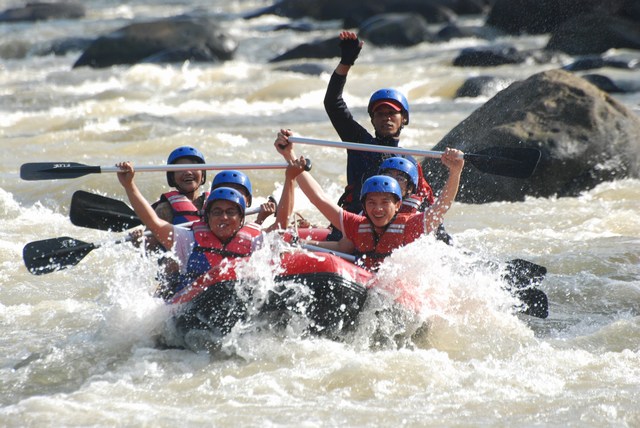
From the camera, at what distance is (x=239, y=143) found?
13562mm

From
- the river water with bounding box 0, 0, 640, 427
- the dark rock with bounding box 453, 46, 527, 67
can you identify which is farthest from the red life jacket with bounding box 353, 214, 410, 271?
the dark rock with bounding box 453, 46, 527, 67

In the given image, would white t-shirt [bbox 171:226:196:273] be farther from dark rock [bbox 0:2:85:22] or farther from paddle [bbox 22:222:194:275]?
dark rock [bbox 0:2:85:22]

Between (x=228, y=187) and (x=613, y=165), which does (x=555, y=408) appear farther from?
(x=613, y=165)

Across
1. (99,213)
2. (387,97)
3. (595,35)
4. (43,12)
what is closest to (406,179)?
(387,97)

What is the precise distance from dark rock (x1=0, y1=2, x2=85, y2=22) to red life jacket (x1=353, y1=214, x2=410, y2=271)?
27532 millimetres

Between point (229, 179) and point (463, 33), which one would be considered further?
point (463, 33)

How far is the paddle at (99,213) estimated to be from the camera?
686 cm

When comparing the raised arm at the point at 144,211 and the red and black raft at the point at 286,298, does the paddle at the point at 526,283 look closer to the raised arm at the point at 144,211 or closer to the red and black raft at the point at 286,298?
the red and black raft at the point at 286,298

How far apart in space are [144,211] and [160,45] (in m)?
18.1

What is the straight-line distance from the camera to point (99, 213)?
695cm

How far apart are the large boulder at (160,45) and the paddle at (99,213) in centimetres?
1561

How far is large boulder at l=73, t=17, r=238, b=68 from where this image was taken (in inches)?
896

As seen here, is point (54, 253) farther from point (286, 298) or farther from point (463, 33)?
point (463, 33)

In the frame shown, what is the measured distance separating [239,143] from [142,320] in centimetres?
757
